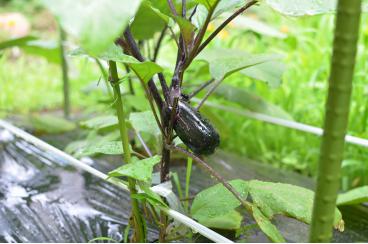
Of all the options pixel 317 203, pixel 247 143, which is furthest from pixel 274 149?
pixel 317 203

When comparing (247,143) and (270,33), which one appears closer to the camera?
(270,33)

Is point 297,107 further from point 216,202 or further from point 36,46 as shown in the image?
point 216,202

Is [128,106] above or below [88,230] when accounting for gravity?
above

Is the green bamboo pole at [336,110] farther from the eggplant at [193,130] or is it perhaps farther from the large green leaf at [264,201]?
the eggplant at [193,130]

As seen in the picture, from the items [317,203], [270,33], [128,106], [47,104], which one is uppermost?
[270,33]

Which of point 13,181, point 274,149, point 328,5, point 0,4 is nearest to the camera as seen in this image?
point 328,5

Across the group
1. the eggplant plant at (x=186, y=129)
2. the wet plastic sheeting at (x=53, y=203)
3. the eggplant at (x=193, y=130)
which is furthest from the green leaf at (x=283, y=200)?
→ the wet plastic sheeting at (x=53, y=203)

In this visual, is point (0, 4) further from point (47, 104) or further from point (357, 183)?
point (357, 183)
